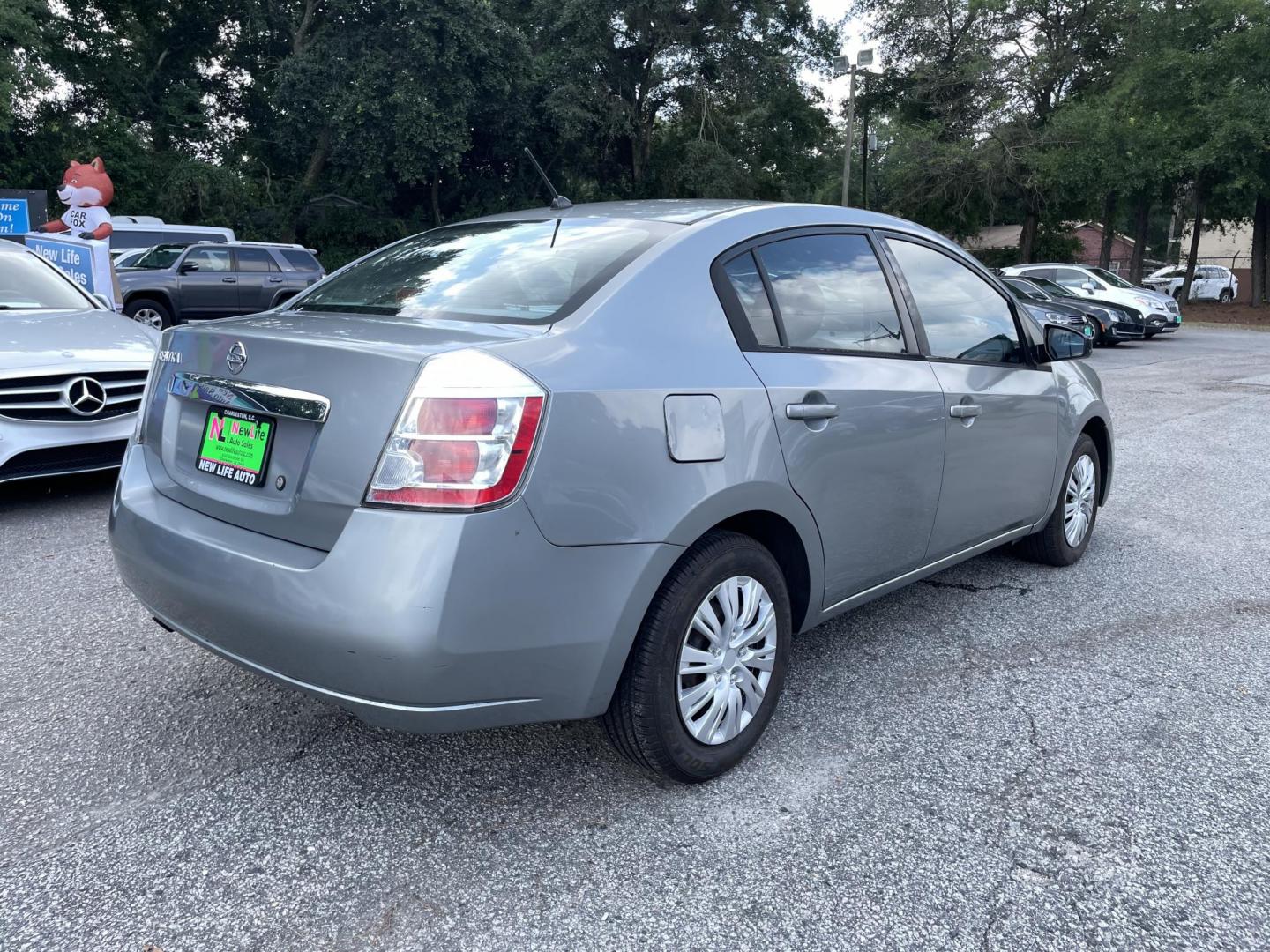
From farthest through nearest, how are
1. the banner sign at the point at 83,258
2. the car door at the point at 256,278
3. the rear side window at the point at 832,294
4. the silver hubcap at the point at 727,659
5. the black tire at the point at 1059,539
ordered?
the car door at the point at 256,278
the banner sign at the point at 83,258
the black tire at the point at 1059,539
the rear side window at the point at 832,294
the silver hubcap at the point at 727,659

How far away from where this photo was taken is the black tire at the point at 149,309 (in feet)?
56.2

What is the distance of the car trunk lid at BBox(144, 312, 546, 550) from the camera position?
2.29m

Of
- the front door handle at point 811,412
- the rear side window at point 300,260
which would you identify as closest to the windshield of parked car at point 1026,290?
the rear side window at point 300,260

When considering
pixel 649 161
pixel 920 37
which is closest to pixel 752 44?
pixel 649 161

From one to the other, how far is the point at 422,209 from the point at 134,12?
10.9 meters

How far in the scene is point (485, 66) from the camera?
28.2 m

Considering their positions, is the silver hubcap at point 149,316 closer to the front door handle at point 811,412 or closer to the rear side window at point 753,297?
the rear side window at point 753,297

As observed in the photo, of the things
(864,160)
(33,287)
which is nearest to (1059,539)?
(33,287)

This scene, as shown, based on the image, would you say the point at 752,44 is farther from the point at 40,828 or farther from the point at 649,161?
the point at 40,828

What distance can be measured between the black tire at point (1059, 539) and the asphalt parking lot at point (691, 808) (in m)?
0.58

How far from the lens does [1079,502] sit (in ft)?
15.6

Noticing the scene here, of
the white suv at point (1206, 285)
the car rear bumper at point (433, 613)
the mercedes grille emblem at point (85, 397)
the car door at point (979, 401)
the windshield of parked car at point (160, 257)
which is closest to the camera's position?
the car rear bumper at point (433, 613)

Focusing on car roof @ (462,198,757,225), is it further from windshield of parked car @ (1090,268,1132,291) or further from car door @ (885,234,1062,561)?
windshield of parked car @ (1090,268,1132,291)

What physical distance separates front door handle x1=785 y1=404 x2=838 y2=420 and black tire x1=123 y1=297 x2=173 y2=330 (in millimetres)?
16673
